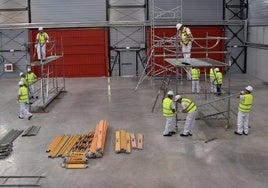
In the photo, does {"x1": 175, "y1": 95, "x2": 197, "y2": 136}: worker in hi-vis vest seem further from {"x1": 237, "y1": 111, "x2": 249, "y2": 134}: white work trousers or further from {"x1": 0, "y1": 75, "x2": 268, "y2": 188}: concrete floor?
{"x1": 237, "y1": 111, "x2": 249, "y2": 134}: white work trousers

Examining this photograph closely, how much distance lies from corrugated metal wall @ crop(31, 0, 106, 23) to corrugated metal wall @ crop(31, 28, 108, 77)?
0.98 metres

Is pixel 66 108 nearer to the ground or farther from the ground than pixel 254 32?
nearer to the ground

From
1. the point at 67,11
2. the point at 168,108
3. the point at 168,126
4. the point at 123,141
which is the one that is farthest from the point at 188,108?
the point at 67,11

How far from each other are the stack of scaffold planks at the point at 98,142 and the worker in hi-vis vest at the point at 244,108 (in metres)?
5.70

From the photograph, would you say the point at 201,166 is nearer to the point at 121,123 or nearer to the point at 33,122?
the point at 121,123

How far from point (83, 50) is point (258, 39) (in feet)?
49.9

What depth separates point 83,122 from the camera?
19203mm

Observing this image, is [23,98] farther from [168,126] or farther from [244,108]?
[244,108]

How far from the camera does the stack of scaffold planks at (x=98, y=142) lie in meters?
13.9

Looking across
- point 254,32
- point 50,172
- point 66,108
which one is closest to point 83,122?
point 66,108

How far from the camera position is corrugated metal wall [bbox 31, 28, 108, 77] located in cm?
3475

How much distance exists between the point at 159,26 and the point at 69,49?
27.4 ft

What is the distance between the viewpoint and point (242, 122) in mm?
16375

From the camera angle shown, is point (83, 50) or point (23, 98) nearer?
point (23, 98)
